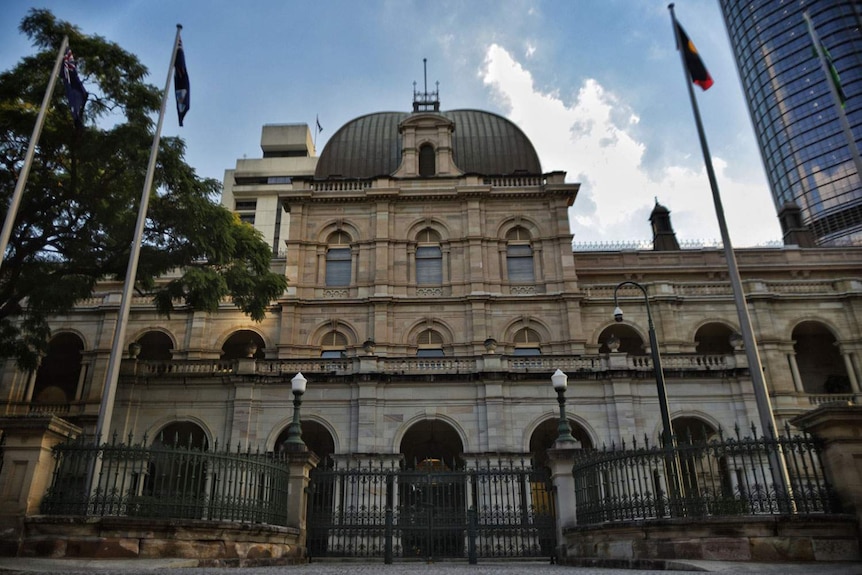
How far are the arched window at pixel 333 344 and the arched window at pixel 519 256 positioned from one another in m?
9.02

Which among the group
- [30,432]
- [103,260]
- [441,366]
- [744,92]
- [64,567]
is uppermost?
[744,92]

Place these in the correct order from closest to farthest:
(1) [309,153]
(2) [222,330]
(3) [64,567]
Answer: (3) [64,567] → (2) [222,330] → (1) [309,153]

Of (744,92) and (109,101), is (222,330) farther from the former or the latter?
(744,92)

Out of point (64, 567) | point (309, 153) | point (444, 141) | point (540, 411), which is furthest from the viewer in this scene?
point (309, 153)

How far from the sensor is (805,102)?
85.9 m

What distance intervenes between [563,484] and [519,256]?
19.2 meters

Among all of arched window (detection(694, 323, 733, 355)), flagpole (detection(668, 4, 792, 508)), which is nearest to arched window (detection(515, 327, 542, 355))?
arched window (detection(694, 323, 733, 355))

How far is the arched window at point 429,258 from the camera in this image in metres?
32.7

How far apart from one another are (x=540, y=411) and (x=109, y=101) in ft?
61.7

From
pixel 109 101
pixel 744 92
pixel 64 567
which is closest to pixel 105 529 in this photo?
pixel 64 567

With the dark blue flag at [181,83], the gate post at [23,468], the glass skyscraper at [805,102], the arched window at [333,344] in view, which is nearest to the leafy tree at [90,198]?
the dark blue flag at [181,83]

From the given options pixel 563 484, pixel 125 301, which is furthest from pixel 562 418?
pixel 125 301

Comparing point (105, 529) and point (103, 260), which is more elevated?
point (103, 260)

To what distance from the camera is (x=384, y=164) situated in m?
36.8
